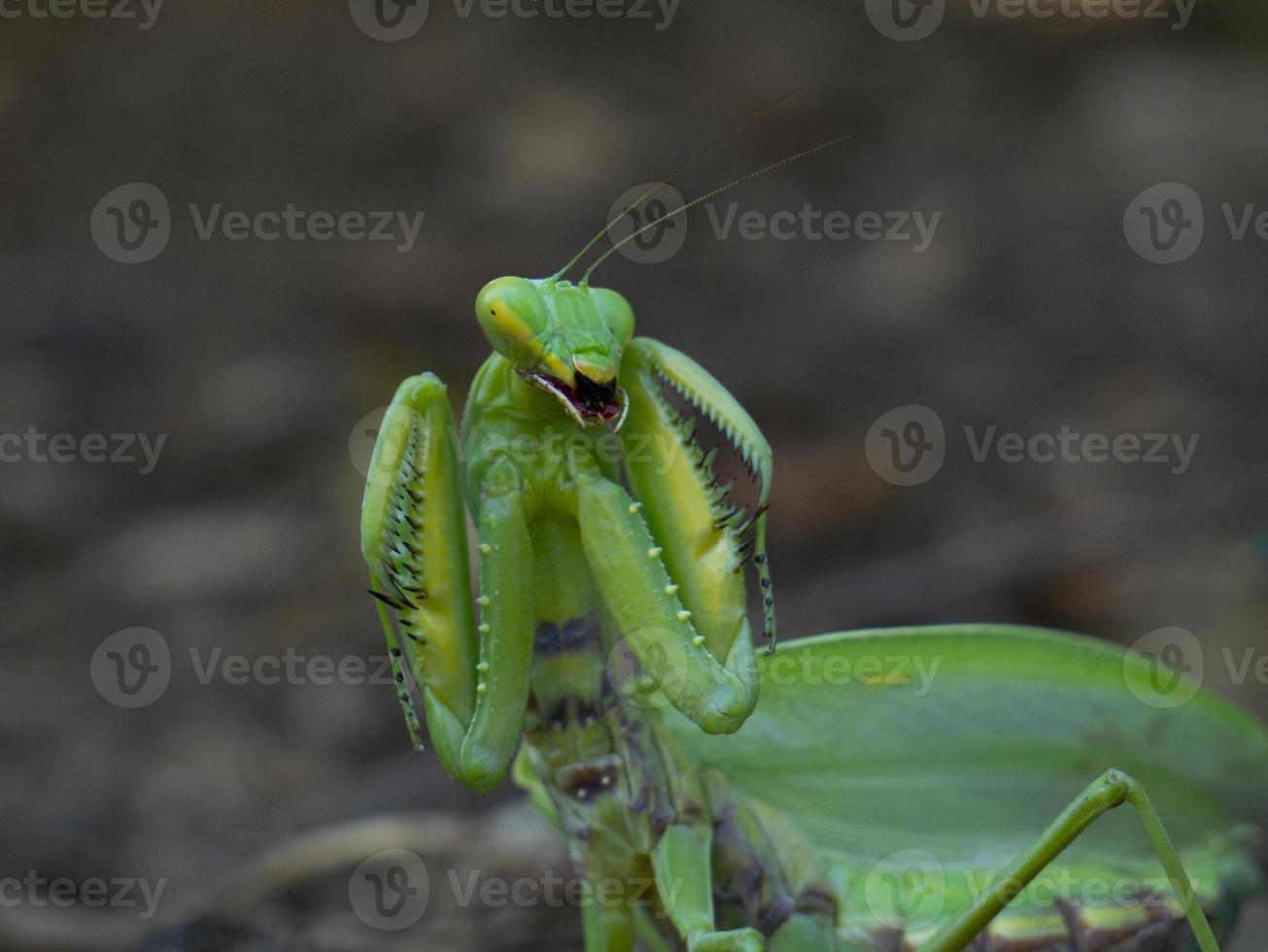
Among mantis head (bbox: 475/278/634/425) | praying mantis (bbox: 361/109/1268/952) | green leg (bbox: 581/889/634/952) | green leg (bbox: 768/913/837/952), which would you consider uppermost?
mantis head (bbox: 475/278/634/425)

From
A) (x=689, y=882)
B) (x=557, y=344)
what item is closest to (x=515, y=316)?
(x=557, y=344)

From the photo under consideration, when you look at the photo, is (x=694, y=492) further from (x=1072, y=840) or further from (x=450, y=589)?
(x=1072, y=840)

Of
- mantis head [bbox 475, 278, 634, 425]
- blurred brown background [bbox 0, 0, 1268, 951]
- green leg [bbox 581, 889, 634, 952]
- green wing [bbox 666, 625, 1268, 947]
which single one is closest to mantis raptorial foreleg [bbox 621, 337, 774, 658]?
mantis head [bbox 475, 278, 634, 425]

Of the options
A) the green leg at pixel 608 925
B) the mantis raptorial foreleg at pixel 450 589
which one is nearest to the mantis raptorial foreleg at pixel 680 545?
the mantis raptorial foreleg at pixel 450 589

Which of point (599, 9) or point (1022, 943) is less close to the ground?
point (599, 9)

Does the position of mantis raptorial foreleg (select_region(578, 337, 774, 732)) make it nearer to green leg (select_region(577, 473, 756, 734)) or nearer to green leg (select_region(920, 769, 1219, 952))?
green leg (select_region(577, 473, 756, 734))

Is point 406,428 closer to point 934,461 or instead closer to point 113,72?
point 934,461

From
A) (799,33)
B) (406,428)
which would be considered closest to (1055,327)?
(799,33)
